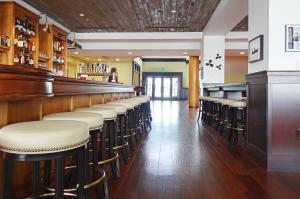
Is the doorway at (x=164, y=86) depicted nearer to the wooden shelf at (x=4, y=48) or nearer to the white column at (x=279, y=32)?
the wooden shelf at (x=4, y=48)

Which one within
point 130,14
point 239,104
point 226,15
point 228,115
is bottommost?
point 228,115

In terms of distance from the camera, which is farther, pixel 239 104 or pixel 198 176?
pixel 239 104

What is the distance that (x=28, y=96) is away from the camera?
155 cm

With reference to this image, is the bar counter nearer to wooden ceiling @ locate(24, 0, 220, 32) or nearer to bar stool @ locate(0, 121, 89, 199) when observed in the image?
wooden ceiling @ locate(24, 0, 220, 32)

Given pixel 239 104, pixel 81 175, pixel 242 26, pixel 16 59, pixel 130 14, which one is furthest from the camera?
pixel 242 26

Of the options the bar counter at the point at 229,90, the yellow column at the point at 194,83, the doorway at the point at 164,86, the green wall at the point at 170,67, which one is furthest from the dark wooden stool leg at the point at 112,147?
the green wall at the point at 170,67

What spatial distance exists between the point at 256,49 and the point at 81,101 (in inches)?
95.8

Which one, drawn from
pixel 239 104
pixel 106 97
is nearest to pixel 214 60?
pixel 239 104

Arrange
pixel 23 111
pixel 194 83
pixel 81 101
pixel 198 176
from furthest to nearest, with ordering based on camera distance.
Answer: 1. pixel 194 83
2. pixel 81 101
3. pixel 198 176
4. pixel 23 111

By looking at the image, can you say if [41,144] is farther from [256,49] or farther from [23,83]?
[256,49]

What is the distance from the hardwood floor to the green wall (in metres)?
17.2

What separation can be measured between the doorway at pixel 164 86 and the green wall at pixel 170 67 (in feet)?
1.11

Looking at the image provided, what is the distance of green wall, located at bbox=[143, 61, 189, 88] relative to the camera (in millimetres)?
20875

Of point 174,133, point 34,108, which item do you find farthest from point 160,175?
point 174,133
